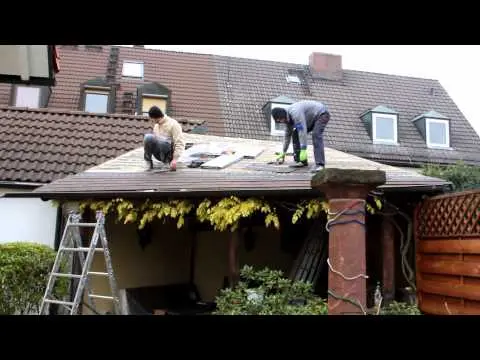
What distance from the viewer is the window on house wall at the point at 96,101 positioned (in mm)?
17125

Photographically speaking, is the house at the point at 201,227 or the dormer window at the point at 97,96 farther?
the dormer window at the point at 97,96

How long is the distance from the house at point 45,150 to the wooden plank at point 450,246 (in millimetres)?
6234

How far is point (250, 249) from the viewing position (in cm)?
891

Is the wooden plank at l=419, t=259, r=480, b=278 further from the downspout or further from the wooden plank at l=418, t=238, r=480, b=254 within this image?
the downspout

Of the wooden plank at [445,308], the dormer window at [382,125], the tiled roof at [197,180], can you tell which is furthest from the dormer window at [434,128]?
the wooden plank at [445,308]

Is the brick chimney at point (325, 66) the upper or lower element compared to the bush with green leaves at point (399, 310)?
upper

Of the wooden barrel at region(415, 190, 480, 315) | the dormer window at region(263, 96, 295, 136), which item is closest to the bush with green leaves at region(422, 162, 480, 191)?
the dormer window at region(263, 96, 295, 136)

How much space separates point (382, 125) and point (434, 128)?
1.86 metres

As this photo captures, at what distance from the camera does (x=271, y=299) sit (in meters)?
5.71

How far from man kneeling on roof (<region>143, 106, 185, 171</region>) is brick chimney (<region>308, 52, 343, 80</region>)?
42.8 feet

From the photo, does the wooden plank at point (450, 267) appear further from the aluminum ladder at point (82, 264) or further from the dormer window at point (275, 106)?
the dormer window at point (275, 106)

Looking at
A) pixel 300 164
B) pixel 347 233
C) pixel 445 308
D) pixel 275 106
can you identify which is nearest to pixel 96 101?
pixel 275 106

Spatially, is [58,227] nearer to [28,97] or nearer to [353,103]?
[28,97]
